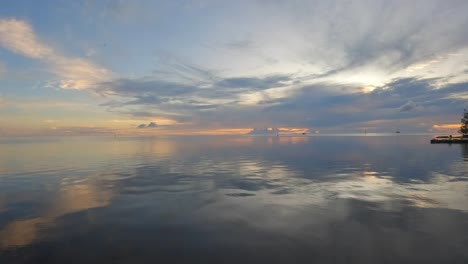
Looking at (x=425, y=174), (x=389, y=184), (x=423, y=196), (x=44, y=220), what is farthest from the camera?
(x=425, y=174)

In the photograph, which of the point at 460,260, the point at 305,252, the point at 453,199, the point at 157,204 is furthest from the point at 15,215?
the point at 453,199

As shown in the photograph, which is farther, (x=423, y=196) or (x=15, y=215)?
(x=423, y=196)

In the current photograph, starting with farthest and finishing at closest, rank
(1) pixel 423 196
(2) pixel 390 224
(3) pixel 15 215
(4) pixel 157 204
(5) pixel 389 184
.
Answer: (5) pixel 389 184
(1) pixel 423 196
(4) pixel 157 204
(3) pixel 15 215
(2) pixel 390 224

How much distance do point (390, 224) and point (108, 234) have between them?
757 inches

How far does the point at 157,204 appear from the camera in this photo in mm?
26031

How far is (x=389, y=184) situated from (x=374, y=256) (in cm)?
2322

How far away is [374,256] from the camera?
49.1 ft

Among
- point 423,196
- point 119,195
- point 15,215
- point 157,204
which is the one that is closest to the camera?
point 15,215

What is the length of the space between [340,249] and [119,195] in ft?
76.0

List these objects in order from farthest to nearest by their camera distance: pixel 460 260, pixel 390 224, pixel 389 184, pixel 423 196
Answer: pixel 389 184 → pixel 423 196 → pixel 390 224 → pixel 460 260

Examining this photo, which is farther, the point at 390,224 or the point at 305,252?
the point at 390,224

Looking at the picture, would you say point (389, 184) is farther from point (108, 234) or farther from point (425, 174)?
point (108, 234)

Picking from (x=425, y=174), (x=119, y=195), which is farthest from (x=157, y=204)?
(x=425, y=174)

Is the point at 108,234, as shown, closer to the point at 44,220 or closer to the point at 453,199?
the point at 44,220
